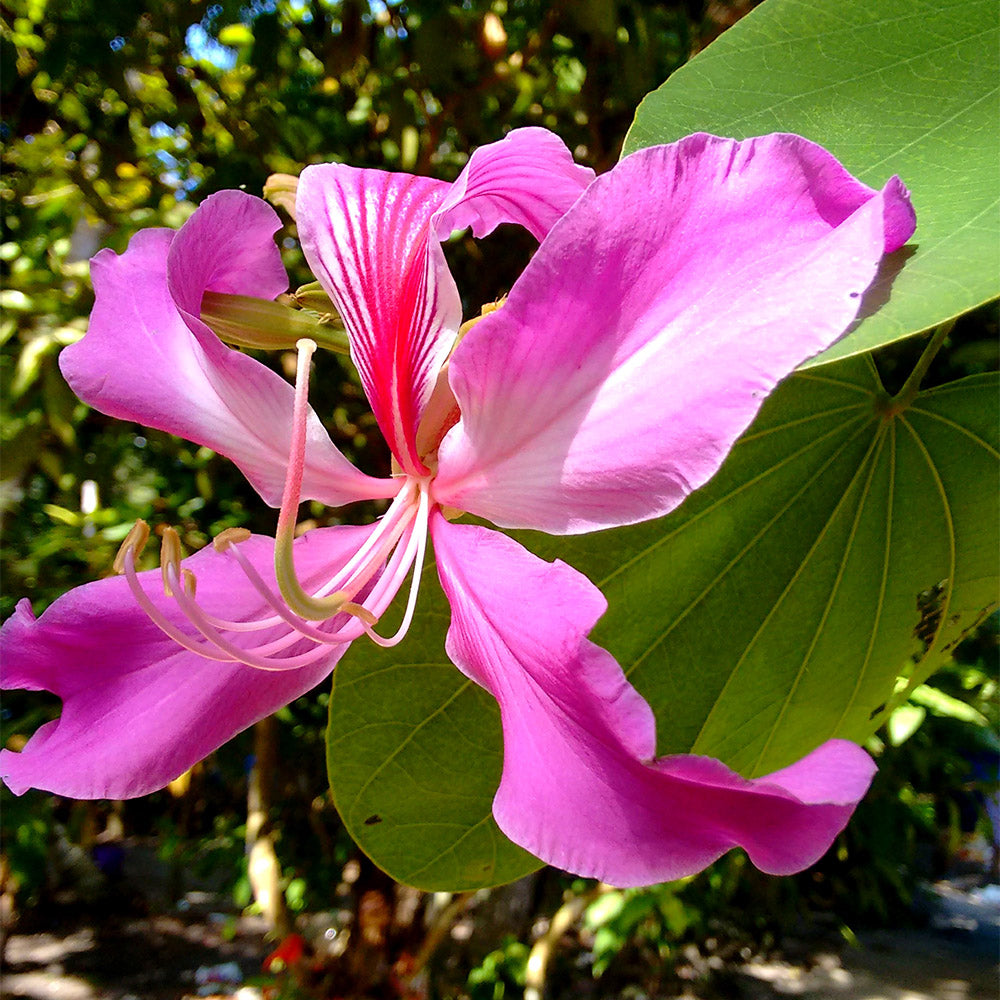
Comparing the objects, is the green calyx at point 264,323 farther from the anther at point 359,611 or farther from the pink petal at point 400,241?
the anther at point 359,611

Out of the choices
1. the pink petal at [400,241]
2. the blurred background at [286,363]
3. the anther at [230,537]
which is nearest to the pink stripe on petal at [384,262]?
the pink petal at [400,241]

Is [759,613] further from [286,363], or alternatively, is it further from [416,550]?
[286,363]

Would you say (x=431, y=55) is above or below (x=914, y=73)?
above

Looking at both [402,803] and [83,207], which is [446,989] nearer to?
[83,207]

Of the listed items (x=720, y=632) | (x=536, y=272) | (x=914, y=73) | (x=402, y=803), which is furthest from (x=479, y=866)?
(x=914, y=73)

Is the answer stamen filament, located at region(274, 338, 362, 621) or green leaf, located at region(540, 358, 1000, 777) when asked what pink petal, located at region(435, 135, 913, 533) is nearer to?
stamen filament, located at region(274, 338, 362, 621)

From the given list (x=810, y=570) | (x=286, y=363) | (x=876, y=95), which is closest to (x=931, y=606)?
(x=810, y=570)
